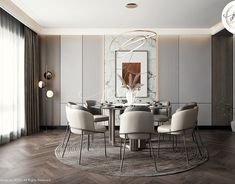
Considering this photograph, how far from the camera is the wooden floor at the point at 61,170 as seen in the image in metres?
2.90

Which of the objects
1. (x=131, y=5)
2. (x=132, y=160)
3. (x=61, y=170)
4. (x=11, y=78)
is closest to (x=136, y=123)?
(x=132, y=160)

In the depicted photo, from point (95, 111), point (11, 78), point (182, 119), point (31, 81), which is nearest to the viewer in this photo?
point (182, 119)

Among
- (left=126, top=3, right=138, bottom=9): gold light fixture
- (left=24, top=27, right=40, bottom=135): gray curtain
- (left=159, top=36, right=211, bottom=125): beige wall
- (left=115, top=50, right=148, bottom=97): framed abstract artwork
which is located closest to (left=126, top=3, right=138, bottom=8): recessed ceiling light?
(left=126, top=3, right=138, bottom=9): gold light fixture

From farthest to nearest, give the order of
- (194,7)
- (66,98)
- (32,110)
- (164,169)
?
(66,98) < (32,110) < (194,7) < (164,169)

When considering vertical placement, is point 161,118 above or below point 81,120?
below

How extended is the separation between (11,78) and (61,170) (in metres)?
2.86

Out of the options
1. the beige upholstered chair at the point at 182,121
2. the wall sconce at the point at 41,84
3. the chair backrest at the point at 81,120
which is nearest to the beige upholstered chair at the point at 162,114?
the beige upholstered chair at the point at 182,121

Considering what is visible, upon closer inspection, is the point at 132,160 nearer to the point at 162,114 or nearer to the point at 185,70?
the point at 162,114

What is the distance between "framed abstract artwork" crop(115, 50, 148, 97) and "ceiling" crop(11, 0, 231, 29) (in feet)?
2.69

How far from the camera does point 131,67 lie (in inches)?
261

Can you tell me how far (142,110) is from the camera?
11.0ft

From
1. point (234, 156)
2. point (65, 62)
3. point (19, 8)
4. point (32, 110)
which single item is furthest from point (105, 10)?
point (234, 156)

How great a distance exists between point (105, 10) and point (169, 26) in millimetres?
2133

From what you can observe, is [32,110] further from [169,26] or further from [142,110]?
[169,26]
